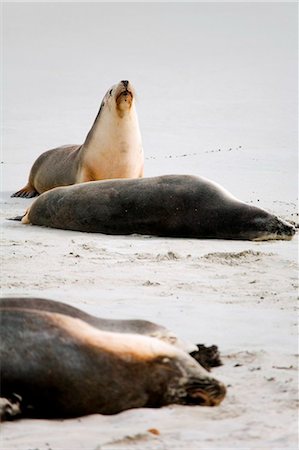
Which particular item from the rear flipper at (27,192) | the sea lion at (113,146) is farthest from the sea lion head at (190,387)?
the rear flipper at (27,192)

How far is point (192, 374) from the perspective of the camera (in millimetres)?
3566

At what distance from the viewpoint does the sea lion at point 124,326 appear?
3.63 metres

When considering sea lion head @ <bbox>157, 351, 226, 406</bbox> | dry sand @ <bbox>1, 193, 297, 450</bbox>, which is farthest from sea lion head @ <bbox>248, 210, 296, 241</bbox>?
sea lion head @ <bbox>157, 351, 226, 406</bbox>

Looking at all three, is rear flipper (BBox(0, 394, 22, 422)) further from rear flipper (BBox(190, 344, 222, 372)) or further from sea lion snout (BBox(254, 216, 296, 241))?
sea lion snout (BBox(254, 216, 296, 241))

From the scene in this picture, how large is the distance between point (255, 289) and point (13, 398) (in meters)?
2.08

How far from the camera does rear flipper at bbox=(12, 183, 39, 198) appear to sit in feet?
31.9

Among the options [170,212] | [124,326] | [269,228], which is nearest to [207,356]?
[124,326]

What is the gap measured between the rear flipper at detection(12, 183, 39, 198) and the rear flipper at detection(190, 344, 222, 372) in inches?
231

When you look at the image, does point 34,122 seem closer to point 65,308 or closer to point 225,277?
point 225,277

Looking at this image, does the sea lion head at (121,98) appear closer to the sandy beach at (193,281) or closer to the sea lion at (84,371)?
the sandy beach at (193,281)

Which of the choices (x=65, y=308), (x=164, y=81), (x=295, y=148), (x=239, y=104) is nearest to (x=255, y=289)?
(x=65, y=308)

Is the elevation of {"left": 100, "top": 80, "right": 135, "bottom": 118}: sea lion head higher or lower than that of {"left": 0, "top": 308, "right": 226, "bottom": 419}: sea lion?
higher

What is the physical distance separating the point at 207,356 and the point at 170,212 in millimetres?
3334

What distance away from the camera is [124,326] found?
3.73 m
